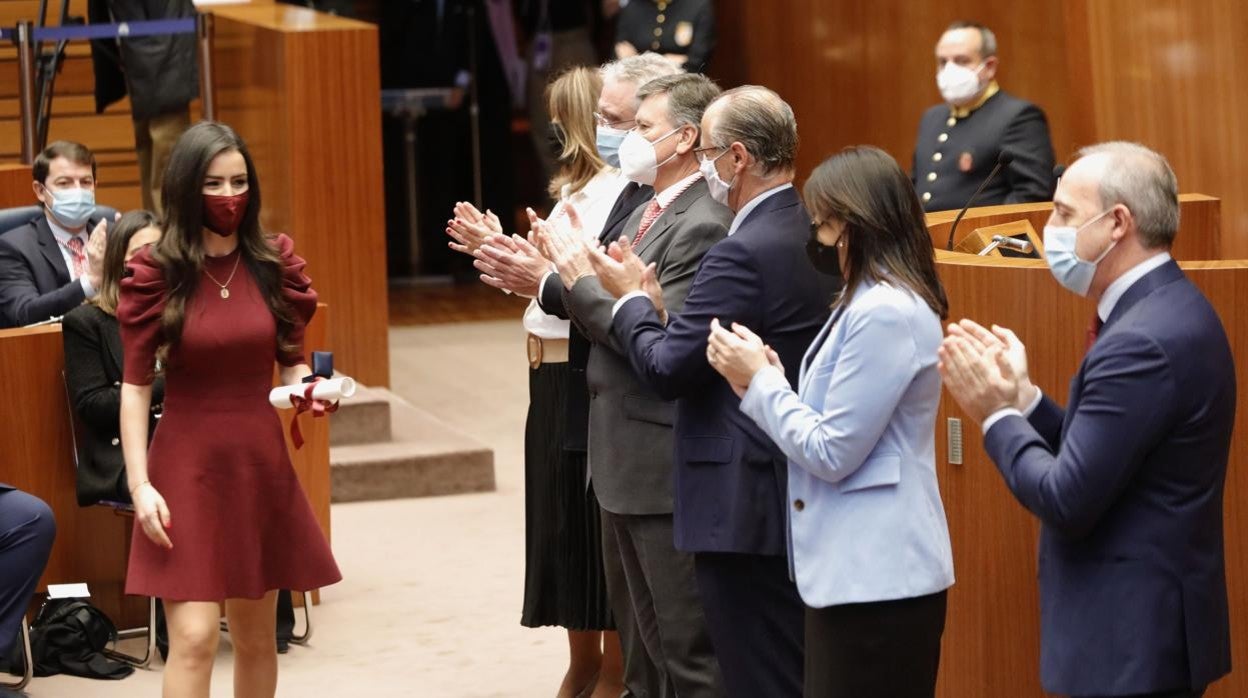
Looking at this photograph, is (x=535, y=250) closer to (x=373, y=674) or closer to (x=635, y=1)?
(x=373, y=674)

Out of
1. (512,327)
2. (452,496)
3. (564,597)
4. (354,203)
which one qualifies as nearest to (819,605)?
(564,597)

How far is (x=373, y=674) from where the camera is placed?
5.02 metres

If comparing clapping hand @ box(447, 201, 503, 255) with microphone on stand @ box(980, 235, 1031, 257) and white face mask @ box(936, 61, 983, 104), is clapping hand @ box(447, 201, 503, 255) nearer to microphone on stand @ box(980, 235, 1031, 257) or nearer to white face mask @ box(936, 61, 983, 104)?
microphone on stand @ box(980, 235, 1031, 257)

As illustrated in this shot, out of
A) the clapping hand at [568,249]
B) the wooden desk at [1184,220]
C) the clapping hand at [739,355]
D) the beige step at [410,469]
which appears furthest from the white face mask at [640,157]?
the beige step at [410,469]

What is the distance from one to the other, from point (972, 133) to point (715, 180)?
132 inches

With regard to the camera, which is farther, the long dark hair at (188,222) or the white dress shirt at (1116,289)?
the long dark hair at (188,222)

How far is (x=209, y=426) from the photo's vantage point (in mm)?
3748

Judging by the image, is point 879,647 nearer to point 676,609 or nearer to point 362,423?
point 676,609

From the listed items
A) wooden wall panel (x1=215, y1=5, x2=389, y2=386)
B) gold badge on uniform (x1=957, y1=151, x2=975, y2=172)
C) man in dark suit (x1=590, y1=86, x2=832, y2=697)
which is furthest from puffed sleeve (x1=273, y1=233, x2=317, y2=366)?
wooden wall panel (x1=215, y1=5, x2=389, y2=386)

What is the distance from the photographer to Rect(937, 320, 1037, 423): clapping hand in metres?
2.71

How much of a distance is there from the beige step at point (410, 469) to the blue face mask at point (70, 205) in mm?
1369

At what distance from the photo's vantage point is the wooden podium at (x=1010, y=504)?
355 cm

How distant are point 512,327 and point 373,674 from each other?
534 centimetres

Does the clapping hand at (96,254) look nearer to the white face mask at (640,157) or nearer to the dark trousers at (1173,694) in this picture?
the white face mask at (640,157)
